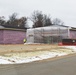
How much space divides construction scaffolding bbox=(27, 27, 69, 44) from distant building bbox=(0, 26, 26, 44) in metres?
3.63

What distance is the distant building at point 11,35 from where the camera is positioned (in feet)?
192

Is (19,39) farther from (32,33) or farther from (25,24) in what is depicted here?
(25,24)

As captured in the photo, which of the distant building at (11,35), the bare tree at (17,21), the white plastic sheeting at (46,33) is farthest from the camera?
the bare tree at (17,21)

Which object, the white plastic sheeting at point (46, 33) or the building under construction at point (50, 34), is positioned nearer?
the building under construction at point (50, 34)

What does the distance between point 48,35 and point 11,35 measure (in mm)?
9487

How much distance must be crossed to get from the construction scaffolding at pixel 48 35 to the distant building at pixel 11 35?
3632mm

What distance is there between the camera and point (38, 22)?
4301 inches

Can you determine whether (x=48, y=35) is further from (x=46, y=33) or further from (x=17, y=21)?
(x=17, y=21)

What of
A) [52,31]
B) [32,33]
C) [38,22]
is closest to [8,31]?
[32,33]

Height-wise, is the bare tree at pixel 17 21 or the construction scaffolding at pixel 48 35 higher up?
the bare tree at pixel 17 21

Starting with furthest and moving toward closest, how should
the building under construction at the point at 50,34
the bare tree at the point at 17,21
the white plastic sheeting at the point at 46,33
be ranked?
the bare tree at the point at 17,21
the white plastic sheeting at the point at 46,33
the building under construction at the point at 50,34

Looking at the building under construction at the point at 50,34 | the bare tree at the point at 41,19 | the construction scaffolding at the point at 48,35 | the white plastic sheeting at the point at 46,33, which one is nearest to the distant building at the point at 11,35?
the white plastic sheeting at the point at 46,33

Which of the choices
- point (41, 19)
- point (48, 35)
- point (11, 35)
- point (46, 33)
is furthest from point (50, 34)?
point (41, 19)

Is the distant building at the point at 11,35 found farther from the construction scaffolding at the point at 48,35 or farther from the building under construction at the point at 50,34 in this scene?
the construction scaffolding at the point at 48,35
